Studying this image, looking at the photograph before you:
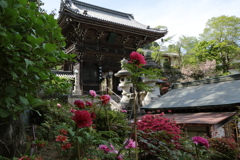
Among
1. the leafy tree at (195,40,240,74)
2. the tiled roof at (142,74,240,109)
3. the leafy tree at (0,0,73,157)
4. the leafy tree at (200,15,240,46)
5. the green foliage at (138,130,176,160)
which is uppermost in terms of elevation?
the leafy tree at (200,15,240,46)

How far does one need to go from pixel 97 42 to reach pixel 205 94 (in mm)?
12271

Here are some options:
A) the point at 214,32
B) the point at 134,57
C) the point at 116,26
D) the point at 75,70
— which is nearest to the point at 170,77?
the point at 214,32

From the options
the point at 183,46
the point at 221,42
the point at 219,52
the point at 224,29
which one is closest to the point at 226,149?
the point at 219,52

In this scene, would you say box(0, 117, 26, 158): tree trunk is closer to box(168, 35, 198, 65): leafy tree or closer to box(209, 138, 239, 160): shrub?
box(209, 138, 239, 160): shrub

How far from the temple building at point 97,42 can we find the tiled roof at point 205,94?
31.4 ft

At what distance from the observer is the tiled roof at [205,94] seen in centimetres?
479

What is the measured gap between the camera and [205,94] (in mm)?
5695

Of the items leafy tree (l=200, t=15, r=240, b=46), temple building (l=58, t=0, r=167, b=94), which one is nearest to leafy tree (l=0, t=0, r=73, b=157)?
temple building (l=58, t=0, r=167, b=94)

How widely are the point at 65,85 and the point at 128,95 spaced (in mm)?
6896

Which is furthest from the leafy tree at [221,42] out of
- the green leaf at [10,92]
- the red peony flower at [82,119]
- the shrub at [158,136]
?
the green leaf at [10,92]

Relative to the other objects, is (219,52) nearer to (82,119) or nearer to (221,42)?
(221,42)

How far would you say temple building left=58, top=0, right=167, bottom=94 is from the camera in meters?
14.4

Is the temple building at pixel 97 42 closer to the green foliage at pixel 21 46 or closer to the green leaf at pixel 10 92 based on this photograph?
the green foliage at pixel 21 46

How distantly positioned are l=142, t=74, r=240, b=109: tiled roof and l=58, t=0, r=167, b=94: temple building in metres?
9.57
